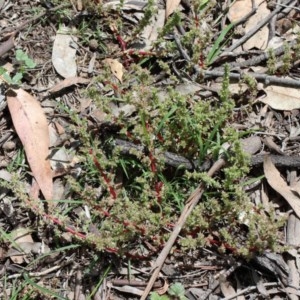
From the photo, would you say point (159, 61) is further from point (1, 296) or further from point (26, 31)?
point (1, 296)

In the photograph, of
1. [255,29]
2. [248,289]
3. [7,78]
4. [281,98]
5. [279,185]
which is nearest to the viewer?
[248,289]

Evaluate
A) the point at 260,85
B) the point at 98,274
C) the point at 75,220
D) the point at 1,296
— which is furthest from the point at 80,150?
the point at 260,85

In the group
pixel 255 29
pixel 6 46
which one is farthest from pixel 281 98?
pixel 6 46

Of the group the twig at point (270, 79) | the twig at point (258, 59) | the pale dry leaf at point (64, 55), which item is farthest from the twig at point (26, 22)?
the twig at point (258, 59)

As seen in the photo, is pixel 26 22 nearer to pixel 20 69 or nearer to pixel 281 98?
pixel 20 69

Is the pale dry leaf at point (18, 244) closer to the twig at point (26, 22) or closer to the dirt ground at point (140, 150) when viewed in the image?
the dirt ground at point (140, 150)

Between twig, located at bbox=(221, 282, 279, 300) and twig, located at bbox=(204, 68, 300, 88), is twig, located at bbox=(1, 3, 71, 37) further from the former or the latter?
twig, located at bbox=(221, 282, 279, 300)

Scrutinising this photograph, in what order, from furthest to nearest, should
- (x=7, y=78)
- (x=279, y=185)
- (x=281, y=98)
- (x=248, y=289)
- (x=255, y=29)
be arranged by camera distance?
(x=255, y=29), (x=7, y=78), (x=281, y=98), (x=279, y=185), (x=248, y=289)

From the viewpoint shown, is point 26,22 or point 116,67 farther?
point 26,22
